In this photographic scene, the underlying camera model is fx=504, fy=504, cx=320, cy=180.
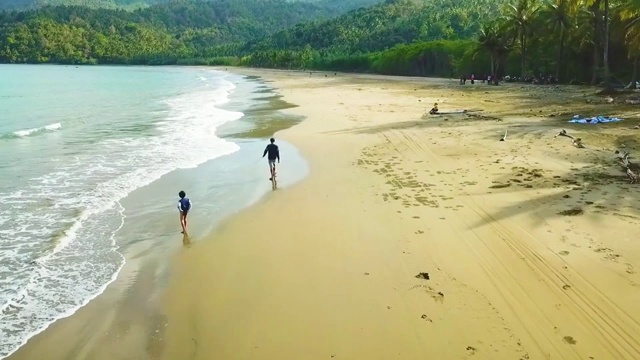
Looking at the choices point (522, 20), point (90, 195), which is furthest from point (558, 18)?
point (90, 195)

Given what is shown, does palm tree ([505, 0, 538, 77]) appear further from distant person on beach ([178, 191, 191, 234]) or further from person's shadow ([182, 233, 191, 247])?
person's shadow ([182, 233, 191, 247])

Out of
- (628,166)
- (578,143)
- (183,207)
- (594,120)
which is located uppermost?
(594,120)

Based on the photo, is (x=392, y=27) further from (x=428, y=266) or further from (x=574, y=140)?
(x=428, y=266)

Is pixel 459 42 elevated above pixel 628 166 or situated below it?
above

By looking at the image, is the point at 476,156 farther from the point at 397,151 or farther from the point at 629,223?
the point at 629,223

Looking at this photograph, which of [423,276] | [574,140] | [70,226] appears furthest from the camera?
[574,140]

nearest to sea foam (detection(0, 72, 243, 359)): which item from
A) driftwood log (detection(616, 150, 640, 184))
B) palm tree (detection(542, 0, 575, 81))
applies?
driftwood log (detection(616, 150, 640, 184))
